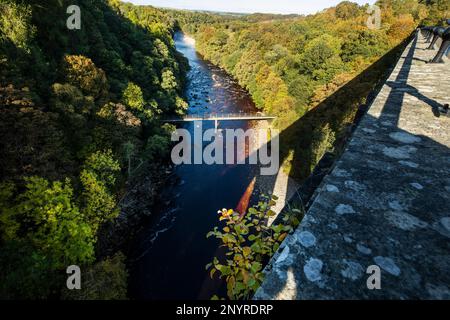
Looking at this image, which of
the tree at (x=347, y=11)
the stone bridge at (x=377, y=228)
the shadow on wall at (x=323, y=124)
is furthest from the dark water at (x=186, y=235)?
the tree at (x=347, y=11)

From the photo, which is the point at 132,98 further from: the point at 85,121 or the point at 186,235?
the point at 186,235

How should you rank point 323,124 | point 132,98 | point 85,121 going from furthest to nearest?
point 323,124 < point 132,98 < point 85,121

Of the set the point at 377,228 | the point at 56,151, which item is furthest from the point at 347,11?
the point at 377,228

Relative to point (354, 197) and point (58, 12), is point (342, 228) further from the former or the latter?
point (58, 12)

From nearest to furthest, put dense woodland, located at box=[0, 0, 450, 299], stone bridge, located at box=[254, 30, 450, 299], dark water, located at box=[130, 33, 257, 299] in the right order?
stone bridge, located at box=[254, 30, 450, 299] < dense woodland, located at box=[0, 0, 450, 299] < dark water, located at box=[130, 33, 257, 299]

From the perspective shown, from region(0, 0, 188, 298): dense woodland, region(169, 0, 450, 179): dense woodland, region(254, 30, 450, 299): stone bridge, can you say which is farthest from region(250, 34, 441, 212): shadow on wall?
region(254, 30, 450, 299): stone bridge

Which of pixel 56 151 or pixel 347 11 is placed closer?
pixel 56 151

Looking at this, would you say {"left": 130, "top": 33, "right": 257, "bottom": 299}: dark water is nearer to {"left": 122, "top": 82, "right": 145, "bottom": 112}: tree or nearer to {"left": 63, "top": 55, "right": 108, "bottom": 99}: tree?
{"left": 122, "top": 82, "right": 145, "bottom": 112}: tree
